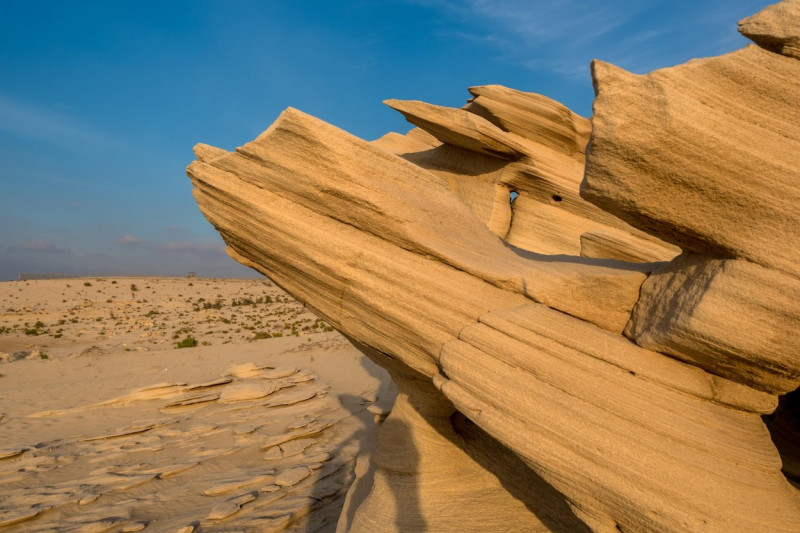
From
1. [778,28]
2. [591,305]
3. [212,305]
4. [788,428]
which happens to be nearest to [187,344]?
[212,305]

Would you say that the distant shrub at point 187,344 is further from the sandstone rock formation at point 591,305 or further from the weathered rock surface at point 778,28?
the weathered rock surface at point 778,28

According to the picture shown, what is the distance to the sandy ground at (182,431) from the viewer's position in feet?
31.7

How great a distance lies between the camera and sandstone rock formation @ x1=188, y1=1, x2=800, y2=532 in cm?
432

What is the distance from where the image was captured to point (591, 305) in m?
5.56

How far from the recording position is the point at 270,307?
144 feet

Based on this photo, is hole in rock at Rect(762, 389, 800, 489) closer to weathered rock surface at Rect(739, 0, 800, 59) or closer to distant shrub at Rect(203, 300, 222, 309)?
weathered rock surface at Rect(739, 0, 800, 59)

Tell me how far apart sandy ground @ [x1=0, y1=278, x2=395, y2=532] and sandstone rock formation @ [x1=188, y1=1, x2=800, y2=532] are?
13.6 ft

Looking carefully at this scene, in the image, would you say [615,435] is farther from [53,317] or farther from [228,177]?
[53,317]

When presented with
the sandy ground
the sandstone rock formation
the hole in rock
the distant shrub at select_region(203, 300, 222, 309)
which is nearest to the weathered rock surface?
the sandstone rock formation

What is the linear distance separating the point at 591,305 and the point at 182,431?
40.7ft

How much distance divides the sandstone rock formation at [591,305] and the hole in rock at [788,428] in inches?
1.4

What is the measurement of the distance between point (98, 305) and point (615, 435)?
49.3m

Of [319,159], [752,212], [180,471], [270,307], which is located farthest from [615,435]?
[270,307]

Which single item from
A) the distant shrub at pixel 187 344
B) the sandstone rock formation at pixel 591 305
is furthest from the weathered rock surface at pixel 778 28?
the distant shrub at pixel 187 344
